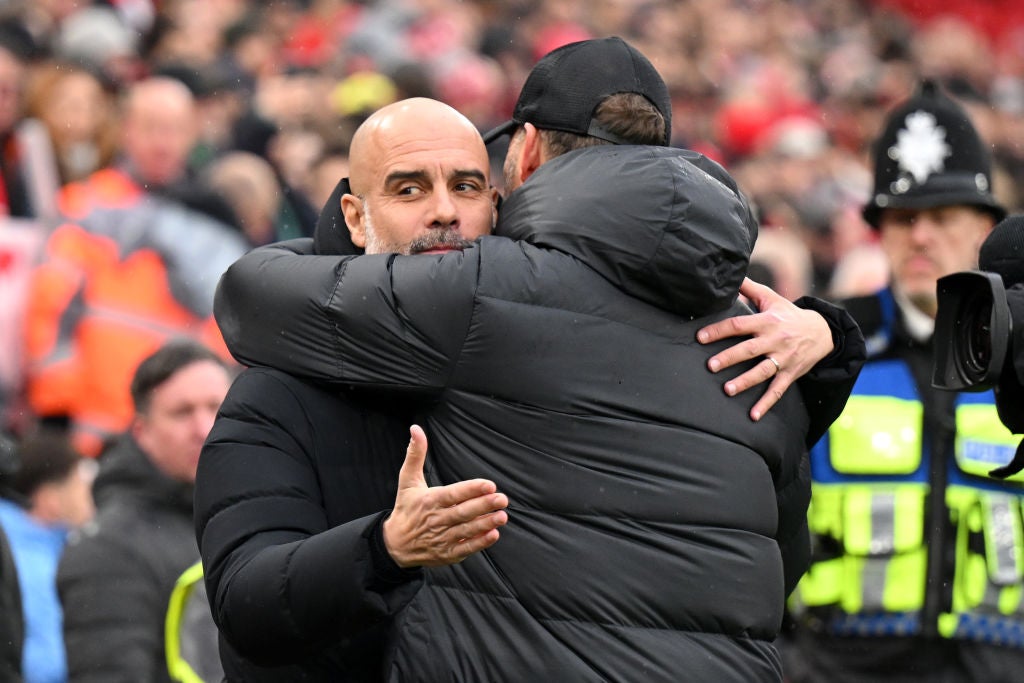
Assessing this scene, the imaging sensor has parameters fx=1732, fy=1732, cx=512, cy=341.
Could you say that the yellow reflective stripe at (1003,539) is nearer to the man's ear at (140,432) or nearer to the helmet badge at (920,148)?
the helmet badge at (920,148)

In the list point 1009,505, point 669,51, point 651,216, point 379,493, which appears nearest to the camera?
point 651,216

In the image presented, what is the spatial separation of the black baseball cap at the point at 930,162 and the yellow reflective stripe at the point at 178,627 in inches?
100

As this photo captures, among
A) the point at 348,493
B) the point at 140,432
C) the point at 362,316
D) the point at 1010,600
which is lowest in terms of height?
the point at 1010,600

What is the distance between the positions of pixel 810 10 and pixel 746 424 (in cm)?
1619

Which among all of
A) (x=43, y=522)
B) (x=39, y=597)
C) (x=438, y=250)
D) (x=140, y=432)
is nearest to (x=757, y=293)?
(x=438, y=250)

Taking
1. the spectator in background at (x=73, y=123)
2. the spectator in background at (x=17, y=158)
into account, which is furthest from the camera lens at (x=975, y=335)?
the spectator in background at (x=73, y=123)

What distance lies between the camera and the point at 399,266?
11.2 ft

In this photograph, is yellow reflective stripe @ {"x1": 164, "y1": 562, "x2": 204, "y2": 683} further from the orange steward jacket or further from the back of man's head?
the orange steward jacket

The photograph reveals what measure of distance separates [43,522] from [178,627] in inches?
69.1

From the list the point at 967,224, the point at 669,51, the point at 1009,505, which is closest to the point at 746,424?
the point at 1009,505

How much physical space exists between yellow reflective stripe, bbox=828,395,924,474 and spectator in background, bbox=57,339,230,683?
1.92 metres

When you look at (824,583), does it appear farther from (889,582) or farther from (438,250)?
(438,250)

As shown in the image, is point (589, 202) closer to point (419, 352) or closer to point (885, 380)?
point (419, 352)

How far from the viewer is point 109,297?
7219 mm
